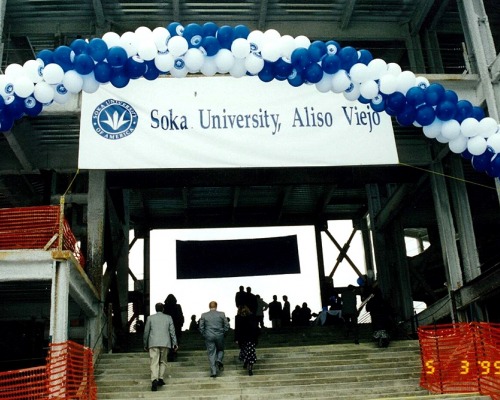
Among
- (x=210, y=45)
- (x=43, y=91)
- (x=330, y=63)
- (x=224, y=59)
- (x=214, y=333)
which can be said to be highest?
(x=210, y=45)

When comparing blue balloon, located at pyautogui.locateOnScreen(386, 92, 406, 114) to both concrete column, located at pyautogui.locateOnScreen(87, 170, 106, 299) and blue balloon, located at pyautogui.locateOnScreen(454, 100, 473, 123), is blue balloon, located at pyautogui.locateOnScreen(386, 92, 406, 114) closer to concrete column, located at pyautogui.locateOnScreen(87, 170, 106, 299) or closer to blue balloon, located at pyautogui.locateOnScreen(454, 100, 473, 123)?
blue balloon, located at pyautogui.locateOnScreen(454, 100, 473, 123)

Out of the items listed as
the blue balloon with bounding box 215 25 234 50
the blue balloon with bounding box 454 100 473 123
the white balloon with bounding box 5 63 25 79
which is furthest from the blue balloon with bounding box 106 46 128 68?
the blue balloon with bounding box 454 100 473 123

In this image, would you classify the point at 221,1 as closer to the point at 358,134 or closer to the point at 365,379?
the point at 358,134

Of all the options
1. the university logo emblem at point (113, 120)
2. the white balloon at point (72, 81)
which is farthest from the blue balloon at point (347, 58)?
the university logo emblem at point (113, 120)

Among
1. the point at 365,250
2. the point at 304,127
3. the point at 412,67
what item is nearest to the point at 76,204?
the point at 304,127

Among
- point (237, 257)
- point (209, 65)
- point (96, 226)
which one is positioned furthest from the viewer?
point (237, 257)

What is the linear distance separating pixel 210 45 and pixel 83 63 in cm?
204

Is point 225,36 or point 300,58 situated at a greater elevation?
point 225,36

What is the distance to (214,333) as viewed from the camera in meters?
12.8

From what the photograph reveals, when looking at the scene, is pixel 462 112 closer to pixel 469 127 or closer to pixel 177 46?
pixel 469 127

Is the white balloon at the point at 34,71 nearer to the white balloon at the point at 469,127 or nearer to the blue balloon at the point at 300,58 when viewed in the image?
the blue balloon at the point at 300,58

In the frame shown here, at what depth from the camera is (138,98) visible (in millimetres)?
14500

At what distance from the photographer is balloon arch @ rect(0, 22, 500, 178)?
34.9ft

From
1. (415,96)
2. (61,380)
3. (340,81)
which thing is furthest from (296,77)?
(61,380)
